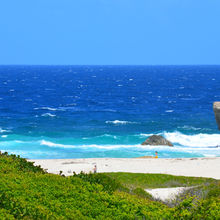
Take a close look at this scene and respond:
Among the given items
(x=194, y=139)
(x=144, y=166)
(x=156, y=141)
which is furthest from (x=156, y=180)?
(x=194, y=139)

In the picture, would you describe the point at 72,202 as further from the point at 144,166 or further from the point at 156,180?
the point at 144,166

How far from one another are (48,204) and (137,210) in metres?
2.78

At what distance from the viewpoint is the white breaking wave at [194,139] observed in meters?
52.5

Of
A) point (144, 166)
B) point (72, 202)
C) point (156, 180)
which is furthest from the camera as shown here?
point (144, 166)

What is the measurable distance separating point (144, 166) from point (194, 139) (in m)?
21.2

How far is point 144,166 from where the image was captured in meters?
35.2

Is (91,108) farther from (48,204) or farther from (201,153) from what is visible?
(48,204)

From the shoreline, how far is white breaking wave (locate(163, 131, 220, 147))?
14.0 meters

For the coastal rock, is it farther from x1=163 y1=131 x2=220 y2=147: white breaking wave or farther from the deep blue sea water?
x1=163 y1=131 x2=220 y2=147: white breaking wave

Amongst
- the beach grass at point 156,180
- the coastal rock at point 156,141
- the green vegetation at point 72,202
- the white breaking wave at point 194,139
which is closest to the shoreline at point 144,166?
the beach grass at point 156,180

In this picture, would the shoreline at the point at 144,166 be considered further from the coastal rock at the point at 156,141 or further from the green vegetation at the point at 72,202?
the green vegetation at the point at 72,202

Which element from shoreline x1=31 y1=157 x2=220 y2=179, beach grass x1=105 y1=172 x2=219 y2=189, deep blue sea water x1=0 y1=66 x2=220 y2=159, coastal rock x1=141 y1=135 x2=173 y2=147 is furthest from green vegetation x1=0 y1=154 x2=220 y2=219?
coastal rock x1=141 y1=135 x2=173 y2=147

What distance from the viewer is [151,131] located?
194 feet

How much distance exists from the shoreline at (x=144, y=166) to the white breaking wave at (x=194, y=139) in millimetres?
13961
